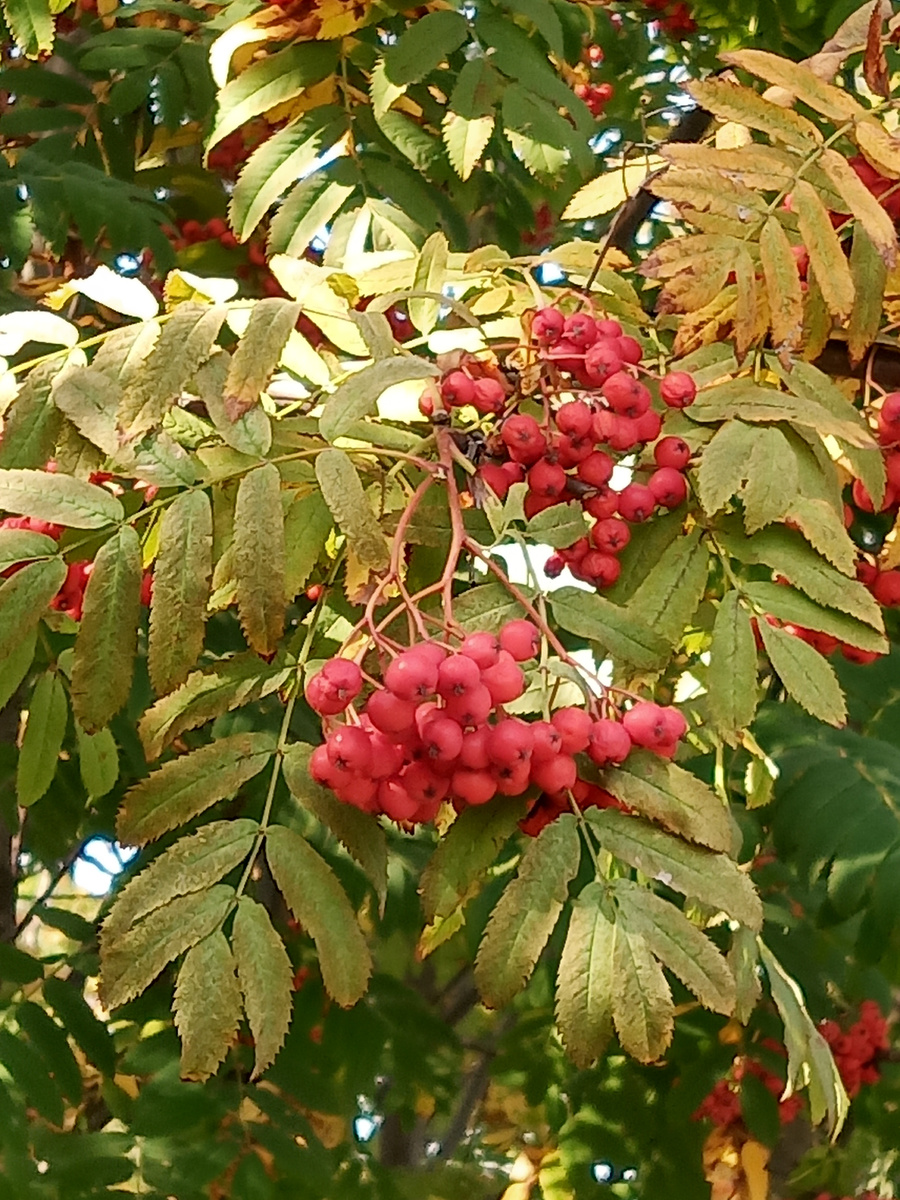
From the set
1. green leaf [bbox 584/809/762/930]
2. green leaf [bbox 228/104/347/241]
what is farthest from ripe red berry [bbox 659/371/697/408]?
green leaf [bbox 228/104/347/241]

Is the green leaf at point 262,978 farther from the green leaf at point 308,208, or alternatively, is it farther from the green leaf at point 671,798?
the green leaf at point 308,208

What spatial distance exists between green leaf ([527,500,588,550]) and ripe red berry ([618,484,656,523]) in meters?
0.06

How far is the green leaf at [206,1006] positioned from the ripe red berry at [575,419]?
1.38 ft

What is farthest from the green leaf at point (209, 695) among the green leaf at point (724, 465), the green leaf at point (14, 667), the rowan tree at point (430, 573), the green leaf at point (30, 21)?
the green leaf at point (30, 21)

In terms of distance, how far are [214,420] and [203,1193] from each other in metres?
0.96

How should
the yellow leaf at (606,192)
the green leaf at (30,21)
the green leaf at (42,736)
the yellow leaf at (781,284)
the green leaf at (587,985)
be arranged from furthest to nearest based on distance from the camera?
the green leaf at (30,21) < the yellow leaf at (606,192) < the green leaf at (42,736) < the yellow leaf at (781,284) < the green leaf at (587,985)

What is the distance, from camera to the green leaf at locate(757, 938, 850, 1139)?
34.0 inches

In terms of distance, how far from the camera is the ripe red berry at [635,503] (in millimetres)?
890

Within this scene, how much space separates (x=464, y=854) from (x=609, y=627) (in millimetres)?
176

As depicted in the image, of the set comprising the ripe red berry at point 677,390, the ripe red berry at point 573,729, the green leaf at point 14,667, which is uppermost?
the ripe red berry at point 677,390

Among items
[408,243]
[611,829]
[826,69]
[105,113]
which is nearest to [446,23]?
[408,243]

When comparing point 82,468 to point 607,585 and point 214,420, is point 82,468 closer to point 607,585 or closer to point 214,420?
point 214,420

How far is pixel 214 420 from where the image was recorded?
0.82 meters

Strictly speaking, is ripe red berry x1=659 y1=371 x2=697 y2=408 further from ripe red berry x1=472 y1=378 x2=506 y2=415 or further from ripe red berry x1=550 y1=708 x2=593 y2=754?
ripe red berry x1=550 y1=708 x2=593 y2=754
